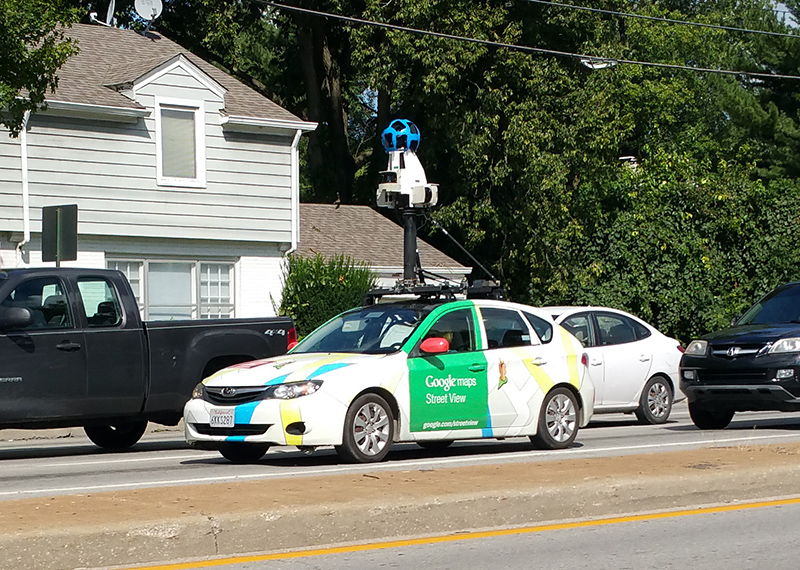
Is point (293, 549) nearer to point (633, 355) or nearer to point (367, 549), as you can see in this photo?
point (367, 549)

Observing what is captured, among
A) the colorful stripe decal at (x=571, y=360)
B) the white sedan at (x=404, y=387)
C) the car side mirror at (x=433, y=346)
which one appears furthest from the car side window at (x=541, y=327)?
the car side mirror at (x=433, y=346)

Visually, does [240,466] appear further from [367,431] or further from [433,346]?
[433,346]

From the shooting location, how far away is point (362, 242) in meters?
32.8

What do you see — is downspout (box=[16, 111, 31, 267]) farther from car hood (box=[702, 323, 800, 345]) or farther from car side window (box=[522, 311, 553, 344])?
car hood (box=[702, 323, 800, 345])

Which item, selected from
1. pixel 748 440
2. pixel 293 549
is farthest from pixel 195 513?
pixel 748 440

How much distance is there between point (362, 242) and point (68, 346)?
19214 mm

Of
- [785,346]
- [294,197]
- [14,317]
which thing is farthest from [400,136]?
[14,317]

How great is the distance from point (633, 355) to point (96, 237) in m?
11.8

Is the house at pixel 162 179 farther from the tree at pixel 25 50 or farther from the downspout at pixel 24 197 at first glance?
the tree at pixel 25 50

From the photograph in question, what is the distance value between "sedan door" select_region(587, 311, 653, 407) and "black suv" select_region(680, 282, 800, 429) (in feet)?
4.49

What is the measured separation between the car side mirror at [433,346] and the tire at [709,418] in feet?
16.6

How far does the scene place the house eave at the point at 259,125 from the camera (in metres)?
27.0

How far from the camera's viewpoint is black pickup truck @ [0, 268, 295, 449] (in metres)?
13.5

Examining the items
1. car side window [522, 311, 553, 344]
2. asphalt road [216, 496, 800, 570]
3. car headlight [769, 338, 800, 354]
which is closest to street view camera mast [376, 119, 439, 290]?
car headlight [769, 338, 800, 354]
